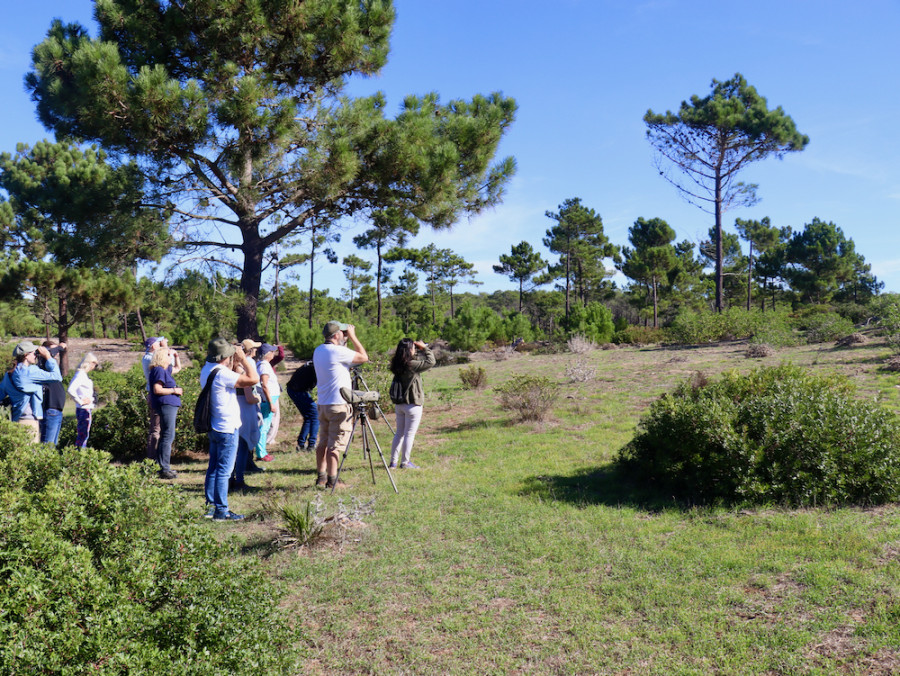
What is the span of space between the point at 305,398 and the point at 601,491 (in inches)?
170

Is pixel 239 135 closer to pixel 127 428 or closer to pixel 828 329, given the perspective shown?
pixel 127 428

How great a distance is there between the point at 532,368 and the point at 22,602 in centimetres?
1491

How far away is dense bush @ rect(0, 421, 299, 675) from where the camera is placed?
1.91 metres

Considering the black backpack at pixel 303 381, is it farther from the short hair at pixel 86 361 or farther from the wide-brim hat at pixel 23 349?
the wide-brim hat at pixel 23 349

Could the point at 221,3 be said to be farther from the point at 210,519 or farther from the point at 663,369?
the point at 663,369

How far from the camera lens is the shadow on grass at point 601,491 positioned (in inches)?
199

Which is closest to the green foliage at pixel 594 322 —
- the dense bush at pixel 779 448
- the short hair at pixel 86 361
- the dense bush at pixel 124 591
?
the dense bush at pixel 779 448

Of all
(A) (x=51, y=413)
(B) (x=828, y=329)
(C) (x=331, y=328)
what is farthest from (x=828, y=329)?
(A) (x=51, y=413)

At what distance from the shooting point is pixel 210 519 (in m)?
5.05

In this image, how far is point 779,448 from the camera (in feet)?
15.5

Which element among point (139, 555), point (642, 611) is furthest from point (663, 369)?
point (139, 555)

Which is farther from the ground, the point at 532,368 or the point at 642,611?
the point at 532,368

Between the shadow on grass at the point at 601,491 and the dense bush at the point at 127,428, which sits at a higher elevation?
the dense bush at the point at 127,428

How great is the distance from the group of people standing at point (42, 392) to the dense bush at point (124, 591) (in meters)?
4.78
